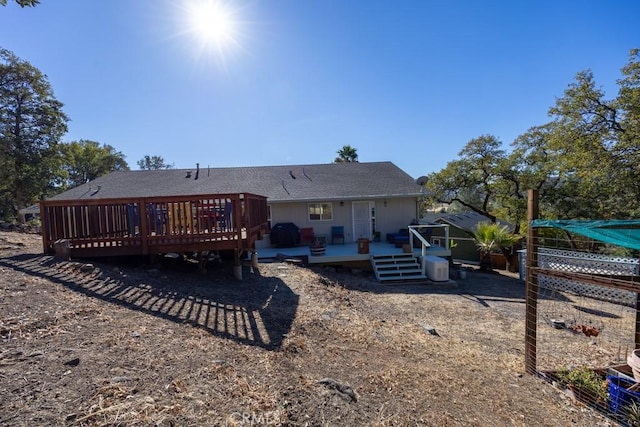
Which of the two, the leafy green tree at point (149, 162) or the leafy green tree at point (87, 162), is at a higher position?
the leafy green tree at point (149, 162)

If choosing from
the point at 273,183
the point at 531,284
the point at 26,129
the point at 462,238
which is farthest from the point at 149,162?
the point at 531,284

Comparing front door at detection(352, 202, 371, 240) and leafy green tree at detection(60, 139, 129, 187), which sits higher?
leafy green tree at detection(60, 139, 129, 187)

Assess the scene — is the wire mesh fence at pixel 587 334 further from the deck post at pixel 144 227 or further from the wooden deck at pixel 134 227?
the deck post at pixel 144 227

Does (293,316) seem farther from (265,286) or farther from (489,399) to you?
(489,399)

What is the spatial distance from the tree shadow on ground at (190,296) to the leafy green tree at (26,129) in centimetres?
2149

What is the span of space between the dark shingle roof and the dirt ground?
7.80m

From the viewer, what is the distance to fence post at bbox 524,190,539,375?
12.9ft

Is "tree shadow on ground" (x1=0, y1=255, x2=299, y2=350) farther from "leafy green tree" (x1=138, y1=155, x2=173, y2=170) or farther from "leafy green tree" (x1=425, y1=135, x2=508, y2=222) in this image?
"leafy green tree" (x1=138, y1=155, x2=173, y2=170)

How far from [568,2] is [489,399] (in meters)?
11.0

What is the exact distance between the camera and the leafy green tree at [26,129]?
65.1ft

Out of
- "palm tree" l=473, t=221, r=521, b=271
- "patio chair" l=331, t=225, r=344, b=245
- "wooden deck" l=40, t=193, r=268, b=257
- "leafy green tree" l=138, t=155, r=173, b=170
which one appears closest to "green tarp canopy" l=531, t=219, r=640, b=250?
"wooden deck" l=40, t=193, r=268, b=257

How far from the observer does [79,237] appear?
629 cm

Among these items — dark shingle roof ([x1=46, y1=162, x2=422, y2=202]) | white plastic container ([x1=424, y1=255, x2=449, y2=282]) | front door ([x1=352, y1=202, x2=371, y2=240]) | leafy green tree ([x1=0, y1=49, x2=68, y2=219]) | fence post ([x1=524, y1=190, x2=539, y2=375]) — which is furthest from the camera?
leafy green tree ([x1=0, y1=49, x2=68, y2=219])

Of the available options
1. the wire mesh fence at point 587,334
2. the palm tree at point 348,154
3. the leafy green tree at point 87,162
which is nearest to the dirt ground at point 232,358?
the wire mesh fence at point 587,334
